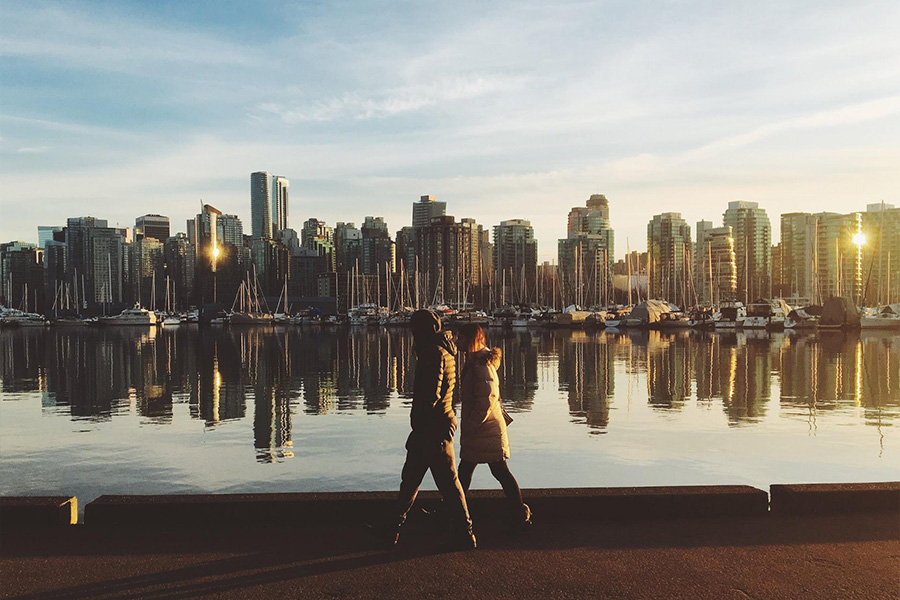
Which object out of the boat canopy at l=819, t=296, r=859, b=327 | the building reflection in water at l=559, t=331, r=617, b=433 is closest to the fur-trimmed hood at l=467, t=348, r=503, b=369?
the building reflection in water at l=559, t=331, r=617, b=433

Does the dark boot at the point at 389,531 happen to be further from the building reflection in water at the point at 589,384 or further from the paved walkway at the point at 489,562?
the building reflection in water at the point at 589,384

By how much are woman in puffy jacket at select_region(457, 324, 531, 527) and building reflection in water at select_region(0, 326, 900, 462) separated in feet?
34.7

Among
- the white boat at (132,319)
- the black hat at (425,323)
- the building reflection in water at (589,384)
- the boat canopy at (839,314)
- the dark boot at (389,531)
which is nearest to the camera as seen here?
the dark boot at (389,531)

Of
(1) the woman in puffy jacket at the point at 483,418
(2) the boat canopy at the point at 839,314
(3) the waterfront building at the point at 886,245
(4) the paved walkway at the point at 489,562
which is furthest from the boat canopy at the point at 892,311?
(1) the woman in puffy jacket at the point at 483,418

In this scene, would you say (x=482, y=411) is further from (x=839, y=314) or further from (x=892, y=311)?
(x=892, y=311)

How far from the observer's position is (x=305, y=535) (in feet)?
25.9

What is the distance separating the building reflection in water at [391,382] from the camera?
2586 cm

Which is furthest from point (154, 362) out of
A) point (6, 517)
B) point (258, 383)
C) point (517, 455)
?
point (6, 517)

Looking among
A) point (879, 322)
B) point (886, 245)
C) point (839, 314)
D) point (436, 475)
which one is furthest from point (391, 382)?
point (886, 245)

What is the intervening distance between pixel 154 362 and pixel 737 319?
87085mm

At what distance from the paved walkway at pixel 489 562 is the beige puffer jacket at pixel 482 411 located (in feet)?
2.58

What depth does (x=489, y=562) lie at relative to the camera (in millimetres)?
7133

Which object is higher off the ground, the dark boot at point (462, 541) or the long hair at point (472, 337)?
the long hair at point (472, 337)

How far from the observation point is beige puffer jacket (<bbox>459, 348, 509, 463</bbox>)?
803 centimetres
